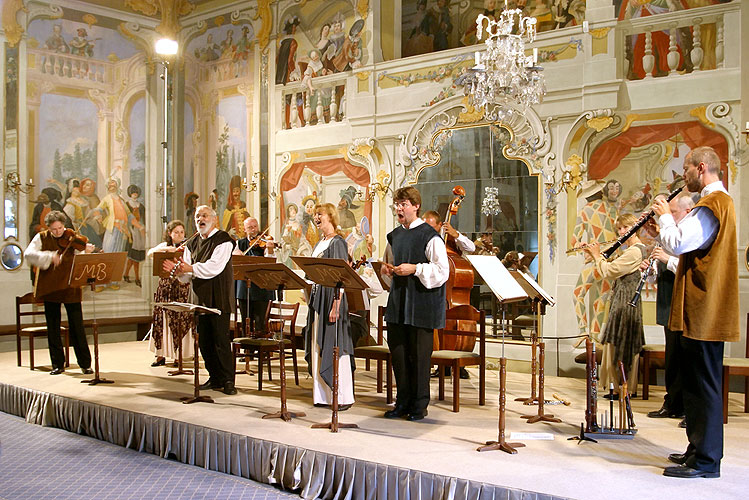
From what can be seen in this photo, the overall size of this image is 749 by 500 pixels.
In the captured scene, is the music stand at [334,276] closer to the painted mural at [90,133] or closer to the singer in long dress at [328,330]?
the singer in long dress at [328,330]

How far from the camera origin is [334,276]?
16.7 ft

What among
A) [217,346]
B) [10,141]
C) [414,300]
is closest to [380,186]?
[217,346]

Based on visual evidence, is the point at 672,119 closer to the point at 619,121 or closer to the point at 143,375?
the point at 619,121

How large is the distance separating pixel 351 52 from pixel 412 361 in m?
5.60

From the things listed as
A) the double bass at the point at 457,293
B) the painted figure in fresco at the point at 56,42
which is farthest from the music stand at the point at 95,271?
the painted figure in fresco at the point at 56,42

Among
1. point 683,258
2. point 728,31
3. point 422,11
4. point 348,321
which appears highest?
point 422,11

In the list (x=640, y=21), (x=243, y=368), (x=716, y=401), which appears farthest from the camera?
(x=243, y=368)

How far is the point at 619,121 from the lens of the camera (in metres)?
7.75

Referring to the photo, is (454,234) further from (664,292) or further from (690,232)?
(690,232)

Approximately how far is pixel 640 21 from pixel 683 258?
4412 mm

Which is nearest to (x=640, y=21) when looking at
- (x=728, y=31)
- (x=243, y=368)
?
(x=728, y=31)

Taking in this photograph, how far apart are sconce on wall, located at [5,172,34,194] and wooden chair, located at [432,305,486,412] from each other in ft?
22.0

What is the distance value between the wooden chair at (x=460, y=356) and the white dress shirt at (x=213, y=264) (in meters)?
1.97

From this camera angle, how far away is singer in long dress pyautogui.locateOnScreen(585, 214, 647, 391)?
20.2 feet
